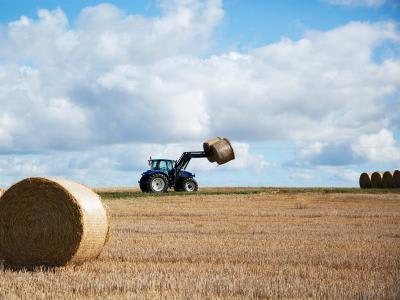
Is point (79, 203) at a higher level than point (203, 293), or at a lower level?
higher

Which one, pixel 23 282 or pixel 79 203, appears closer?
pixel 23 282

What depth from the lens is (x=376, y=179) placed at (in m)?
44.3

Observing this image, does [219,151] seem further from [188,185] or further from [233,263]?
[233,263]

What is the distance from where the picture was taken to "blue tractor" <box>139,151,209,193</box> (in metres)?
32.2

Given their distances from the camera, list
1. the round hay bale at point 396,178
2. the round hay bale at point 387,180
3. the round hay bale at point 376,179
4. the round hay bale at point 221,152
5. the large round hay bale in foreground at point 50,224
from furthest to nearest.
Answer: the round hay bale at point 376,179 → the round hay bale at point 387,180 → the round hay bale at point 396,178 → the round hay bale at point 221,152 → the large round hay bale in foreground at point 50,224

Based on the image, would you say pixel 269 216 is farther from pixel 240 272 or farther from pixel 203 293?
pixel 203 293

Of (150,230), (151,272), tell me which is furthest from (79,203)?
(150,230)

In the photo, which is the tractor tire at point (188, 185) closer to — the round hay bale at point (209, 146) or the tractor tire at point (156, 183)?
the tractor tire at point (156, 183)

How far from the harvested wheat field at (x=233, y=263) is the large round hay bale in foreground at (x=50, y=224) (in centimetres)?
29

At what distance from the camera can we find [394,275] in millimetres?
8602

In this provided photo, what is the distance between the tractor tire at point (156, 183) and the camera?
3203cm

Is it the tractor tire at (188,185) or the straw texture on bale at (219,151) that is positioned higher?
the straw texture on bale at (219,151)

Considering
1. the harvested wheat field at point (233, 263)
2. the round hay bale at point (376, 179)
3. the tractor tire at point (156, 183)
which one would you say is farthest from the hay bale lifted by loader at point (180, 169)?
the round hay bale at point (376, 179)

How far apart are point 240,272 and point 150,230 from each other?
6.71 meters
